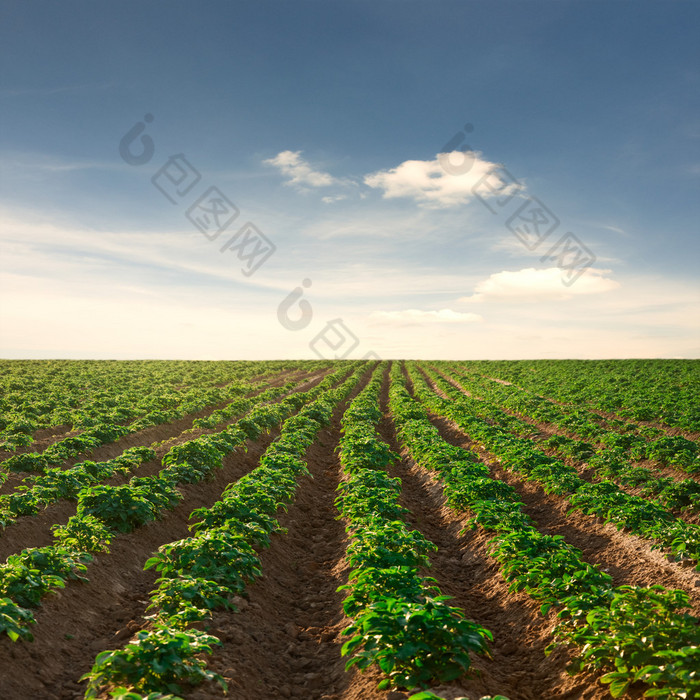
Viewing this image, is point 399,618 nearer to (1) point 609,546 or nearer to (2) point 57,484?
(1) point 609,546

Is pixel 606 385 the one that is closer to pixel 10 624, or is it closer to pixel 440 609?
pixel 440 609

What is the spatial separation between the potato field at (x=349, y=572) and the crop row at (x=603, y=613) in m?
0.03

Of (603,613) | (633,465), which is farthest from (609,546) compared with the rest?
(633,465)

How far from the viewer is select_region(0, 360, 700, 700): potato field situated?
4.89 m

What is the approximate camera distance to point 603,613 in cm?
545

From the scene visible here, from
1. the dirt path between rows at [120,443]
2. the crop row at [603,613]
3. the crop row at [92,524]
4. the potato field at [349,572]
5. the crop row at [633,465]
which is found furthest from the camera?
the dirt path between rows at [120,443]

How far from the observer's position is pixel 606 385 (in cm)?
3475

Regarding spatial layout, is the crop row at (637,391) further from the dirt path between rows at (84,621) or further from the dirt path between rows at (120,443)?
the dirt path between rows at (120,443)

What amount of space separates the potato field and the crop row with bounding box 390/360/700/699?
3cm

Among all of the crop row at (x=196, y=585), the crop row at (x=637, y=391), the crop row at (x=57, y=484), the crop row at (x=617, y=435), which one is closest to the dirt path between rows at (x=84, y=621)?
the crop row at (x=196, y=585)

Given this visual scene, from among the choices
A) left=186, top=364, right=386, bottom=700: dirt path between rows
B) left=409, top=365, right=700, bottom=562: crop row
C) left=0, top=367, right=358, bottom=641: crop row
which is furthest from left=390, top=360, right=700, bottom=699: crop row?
left=0, top=367, right=358, bottom=641: crop row

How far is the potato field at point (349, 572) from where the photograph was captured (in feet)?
16.1

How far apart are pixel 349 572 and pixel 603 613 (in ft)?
14.4

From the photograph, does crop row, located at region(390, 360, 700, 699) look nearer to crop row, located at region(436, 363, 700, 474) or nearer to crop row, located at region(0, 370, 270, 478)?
crop row, located at region(436, 363, 700, 474)
